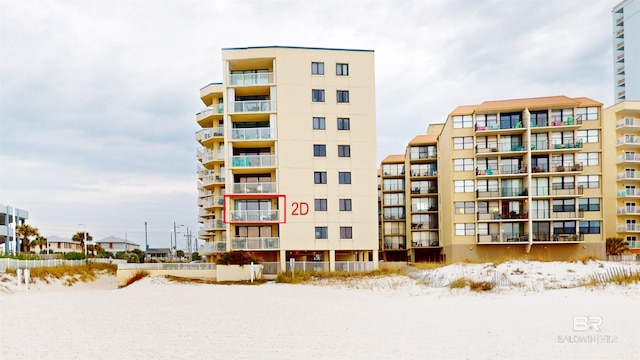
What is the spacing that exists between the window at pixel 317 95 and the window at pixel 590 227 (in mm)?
34379

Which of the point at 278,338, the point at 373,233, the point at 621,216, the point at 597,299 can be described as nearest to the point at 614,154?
the point at 621,216

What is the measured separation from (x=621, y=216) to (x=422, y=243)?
25.2 metres

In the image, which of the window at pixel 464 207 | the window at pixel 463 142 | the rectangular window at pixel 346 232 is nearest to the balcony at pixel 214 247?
the rectangular window at pixel 346 232

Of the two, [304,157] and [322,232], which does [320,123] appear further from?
[322,232]

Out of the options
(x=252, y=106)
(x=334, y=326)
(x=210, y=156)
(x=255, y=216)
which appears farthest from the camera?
(x=210, y=156)

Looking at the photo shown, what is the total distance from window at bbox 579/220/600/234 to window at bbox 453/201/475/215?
12.1m

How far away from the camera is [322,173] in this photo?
40625mm

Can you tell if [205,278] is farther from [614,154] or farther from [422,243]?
[614,154]

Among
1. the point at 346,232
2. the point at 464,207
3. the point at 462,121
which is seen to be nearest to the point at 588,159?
the point at 462,121

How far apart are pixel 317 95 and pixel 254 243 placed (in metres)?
14.3

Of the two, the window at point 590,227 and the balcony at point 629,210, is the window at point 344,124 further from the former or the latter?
the balcony at point 629,210

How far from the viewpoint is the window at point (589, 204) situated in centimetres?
5300

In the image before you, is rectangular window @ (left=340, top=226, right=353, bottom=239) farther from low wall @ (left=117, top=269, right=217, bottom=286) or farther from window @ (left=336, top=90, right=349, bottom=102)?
window @ (left=336, top=90, right=349, bottom=102)

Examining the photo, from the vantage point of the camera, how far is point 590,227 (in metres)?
52.6
